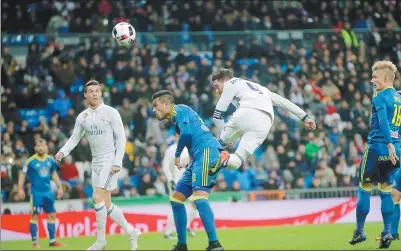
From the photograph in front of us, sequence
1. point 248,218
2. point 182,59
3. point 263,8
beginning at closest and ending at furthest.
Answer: point 248,218 → point 182,59 → point 263,8

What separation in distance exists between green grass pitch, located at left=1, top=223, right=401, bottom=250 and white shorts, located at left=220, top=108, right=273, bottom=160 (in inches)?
88.6

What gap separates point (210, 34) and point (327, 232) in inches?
399

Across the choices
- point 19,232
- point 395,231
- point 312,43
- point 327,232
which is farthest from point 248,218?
point 395,231

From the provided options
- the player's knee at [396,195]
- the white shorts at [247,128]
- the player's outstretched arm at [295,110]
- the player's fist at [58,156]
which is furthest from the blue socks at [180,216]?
the player's knee at [396,195]

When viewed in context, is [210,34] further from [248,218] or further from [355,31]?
[248,218]

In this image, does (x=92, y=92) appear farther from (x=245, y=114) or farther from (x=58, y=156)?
(x=245, y=114)

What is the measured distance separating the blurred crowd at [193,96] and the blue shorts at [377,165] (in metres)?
10.5

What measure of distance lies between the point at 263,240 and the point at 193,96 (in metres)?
8.50

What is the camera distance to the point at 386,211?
11.9m

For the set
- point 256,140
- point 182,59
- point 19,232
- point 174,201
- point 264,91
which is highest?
point 182,59

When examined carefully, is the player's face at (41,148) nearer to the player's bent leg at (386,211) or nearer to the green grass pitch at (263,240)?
the green grass pitch at (263,240)

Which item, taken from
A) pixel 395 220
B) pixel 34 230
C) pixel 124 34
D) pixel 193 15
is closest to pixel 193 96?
pixel 193 15

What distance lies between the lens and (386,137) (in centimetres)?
1141

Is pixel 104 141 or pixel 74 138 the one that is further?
pixel 74 138
